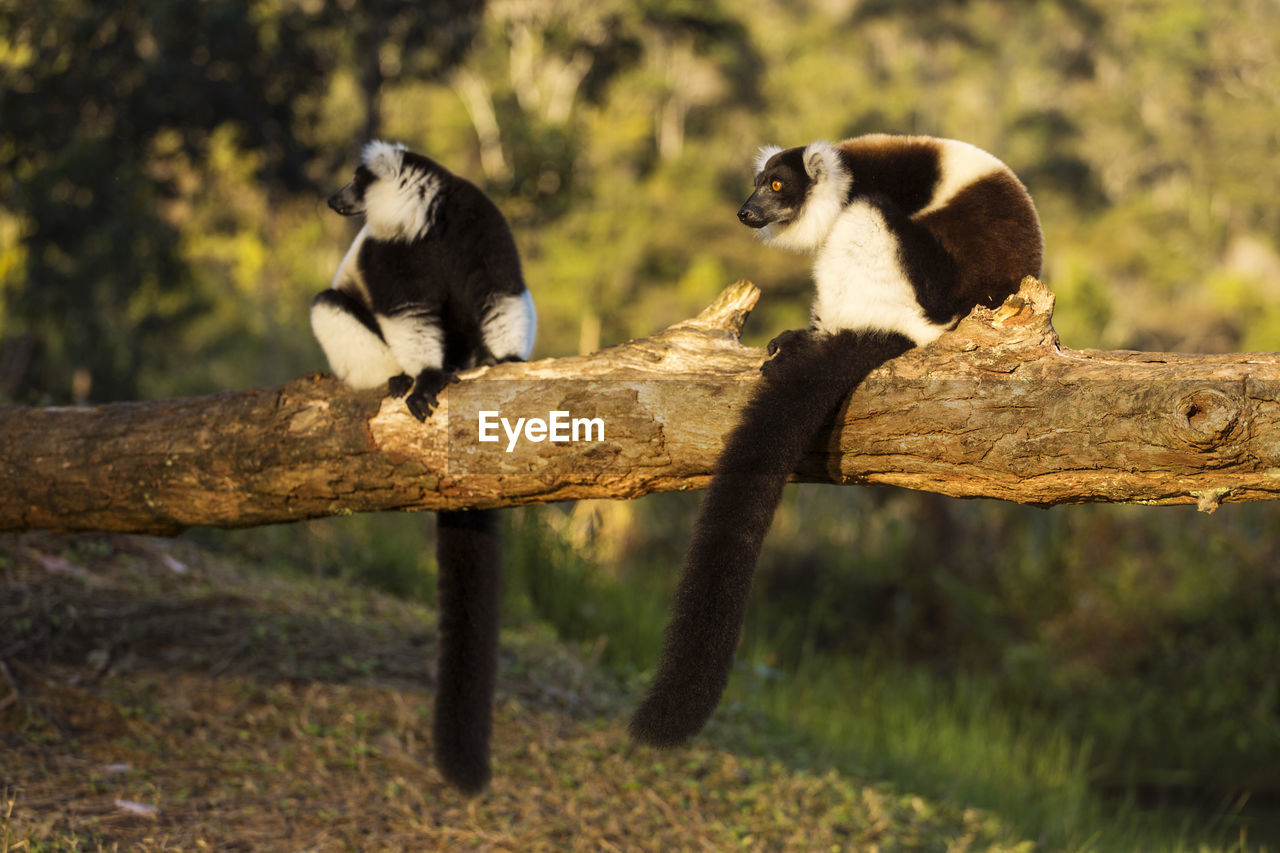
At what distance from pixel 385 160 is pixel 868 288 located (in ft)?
7.06

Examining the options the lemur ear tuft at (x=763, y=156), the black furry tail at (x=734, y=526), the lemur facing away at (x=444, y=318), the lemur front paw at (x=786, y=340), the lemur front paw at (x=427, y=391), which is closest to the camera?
A: the black furry tail at (x=734, y=526)

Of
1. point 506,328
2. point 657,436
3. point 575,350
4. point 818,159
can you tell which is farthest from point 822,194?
point 575,350

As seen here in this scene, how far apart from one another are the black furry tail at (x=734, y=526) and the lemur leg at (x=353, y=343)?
1526mm

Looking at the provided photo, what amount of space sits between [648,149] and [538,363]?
34.3 m

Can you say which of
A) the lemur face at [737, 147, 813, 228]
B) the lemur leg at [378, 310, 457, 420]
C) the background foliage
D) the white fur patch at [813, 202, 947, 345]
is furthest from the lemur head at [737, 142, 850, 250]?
the background foliage

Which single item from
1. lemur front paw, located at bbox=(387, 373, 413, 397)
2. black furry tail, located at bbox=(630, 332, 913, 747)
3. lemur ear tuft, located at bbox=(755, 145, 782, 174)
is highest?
lemur ear tuft, located at bbox=(755, 145, 782, 174)

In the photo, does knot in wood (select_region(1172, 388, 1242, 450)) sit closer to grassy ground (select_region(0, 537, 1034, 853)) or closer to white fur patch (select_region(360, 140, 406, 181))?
grassy ground (select_region(0, 537, 1034, 853))

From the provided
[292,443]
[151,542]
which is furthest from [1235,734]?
[151,542]

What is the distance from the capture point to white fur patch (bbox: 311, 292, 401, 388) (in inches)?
157

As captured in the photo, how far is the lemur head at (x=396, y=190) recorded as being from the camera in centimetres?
431

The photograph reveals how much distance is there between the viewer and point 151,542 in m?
6.18

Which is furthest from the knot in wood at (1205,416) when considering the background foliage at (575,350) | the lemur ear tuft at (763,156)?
the background foliage at (575,350)

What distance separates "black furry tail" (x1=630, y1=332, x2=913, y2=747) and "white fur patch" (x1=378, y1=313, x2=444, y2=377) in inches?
56.3

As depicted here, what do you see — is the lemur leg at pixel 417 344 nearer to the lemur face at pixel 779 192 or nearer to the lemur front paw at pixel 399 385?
the lemur front paw at pixel 399 385
